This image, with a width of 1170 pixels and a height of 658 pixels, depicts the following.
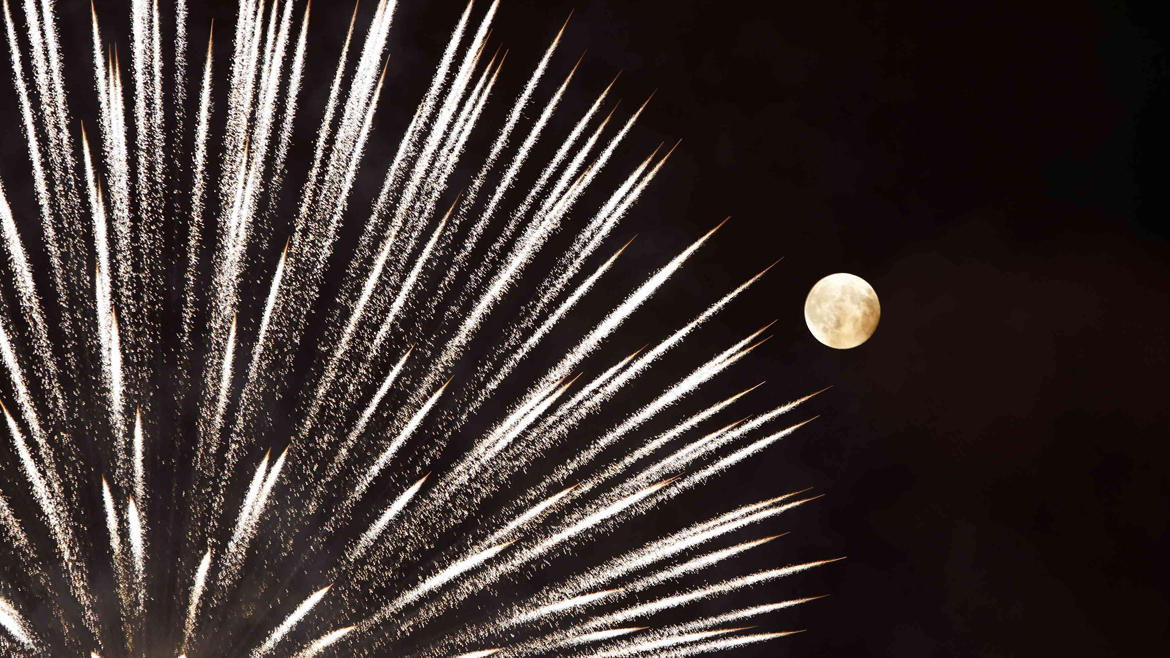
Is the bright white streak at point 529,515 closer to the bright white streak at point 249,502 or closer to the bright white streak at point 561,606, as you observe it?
the bright white streak at point 561,606

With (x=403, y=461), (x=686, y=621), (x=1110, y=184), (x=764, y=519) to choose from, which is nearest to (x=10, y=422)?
(x=403, y=461)

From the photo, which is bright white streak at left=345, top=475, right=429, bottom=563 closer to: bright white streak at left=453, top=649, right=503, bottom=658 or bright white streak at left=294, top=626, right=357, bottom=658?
bright white streak at left=294, top=626, right=357, bottom=658

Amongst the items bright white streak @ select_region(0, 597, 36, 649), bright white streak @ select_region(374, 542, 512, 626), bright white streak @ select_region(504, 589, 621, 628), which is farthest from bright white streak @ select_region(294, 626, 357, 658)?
bright white streak @ select_region(0, 597, 36, 649)

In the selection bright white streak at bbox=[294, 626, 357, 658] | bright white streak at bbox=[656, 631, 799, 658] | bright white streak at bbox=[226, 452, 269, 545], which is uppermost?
bright white streak at bbox=[226, 452, 269, 545]

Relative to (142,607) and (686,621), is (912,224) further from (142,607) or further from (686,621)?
(142,607)

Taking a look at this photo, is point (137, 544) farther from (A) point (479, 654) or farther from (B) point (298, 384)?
(A) point (479, 654)
